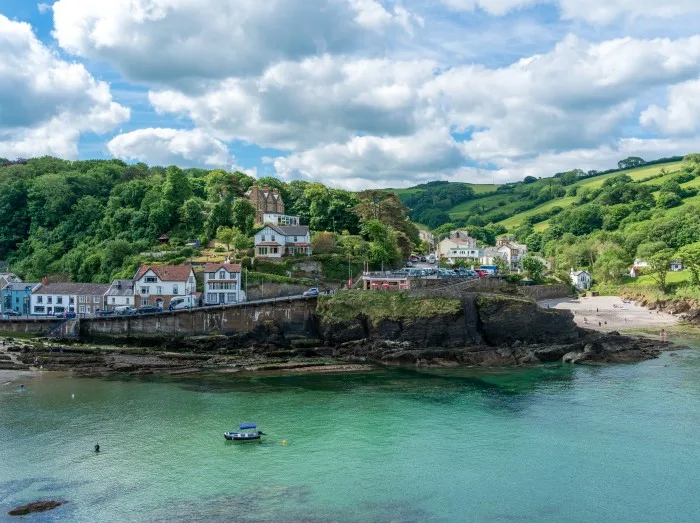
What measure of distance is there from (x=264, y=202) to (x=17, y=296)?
38.1 meters

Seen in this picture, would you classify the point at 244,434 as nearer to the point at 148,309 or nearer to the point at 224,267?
the point at 148,309

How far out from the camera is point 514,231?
172 metres

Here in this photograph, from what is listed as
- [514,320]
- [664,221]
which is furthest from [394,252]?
[664,221]

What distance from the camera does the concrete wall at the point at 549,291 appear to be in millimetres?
93356

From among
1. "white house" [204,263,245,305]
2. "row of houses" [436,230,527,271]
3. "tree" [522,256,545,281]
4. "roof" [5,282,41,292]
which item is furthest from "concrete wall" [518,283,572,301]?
"roof" [5,282,41,292]

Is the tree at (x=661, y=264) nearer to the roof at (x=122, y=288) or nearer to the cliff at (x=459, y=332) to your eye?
the cliff at (x=459, y=332)

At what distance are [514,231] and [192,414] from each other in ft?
472

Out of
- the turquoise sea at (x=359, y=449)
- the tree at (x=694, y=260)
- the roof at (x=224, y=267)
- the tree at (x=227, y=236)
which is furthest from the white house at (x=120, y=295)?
the tree at (x=694, y=260)

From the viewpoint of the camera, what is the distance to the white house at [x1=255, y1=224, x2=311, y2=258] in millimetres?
79438

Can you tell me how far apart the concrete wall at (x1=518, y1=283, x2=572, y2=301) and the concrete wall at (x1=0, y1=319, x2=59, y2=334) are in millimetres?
Result: 63595

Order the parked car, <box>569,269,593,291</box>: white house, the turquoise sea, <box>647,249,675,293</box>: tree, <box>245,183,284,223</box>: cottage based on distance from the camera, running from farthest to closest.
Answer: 1. <box>569,269,593,291</box>: white house
2. <box>245,183,284,223</box>: cottage
3. <box>647,249,675,293</box>: tree
4. the parked car
5. the turquoise sea

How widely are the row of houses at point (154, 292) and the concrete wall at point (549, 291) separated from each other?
148ft

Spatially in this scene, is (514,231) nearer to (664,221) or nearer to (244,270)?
(664,221)

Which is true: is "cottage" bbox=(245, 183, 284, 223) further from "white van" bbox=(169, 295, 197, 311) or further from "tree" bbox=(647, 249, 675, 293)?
"tree" bbox=(647, 249, 675, 293)
